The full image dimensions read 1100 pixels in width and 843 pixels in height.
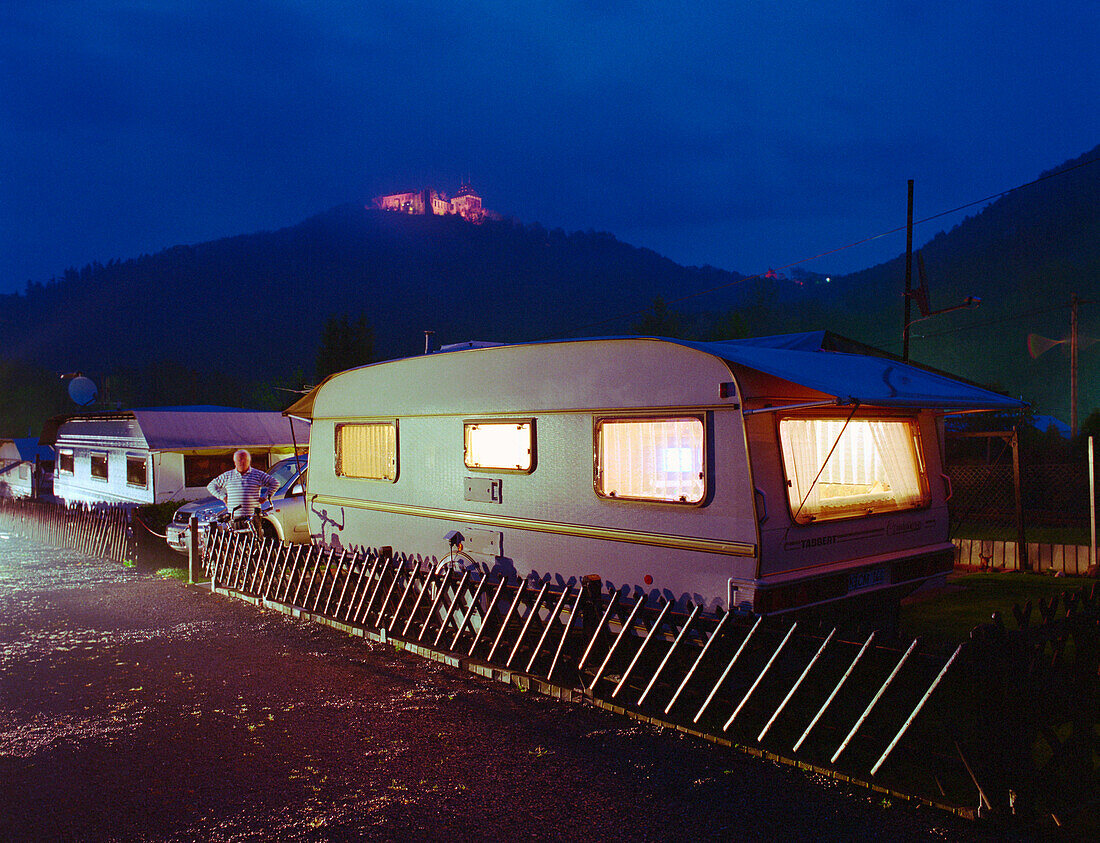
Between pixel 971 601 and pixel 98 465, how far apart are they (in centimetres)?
1931

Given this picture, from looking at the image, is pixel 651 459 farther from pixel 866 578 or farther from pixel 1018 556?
pixel 1018 556

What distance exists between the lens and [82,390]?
2475 centimetres

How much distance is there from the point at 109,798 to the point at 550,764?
250 centimetres

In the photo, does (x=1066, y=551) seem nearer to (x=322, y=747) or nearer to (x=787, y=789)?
(x=787, y=789)

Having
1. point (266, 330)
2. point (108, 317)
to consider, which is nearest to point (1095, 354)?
point (266, 330)

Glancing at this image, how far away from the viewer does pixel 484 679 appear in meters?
6.24

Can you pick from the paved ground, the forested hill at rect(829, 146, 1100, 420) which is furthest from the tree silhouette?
the forested hill at rect(829, 146, 1100, 420)

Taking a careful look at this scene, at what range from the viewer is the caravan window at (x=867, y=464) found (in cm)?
607

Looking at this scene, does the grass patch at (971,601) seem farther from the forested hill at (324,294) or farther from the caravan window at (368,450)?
the forested hill at (324,294)

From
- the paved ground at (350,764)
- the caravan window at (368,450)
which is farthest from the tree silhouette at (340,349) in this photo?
the paved ground at (350,764)

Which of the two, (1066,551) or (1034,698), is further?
(1066,551)

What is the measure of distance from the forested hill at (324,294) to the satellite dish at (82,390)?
8453 centimetres

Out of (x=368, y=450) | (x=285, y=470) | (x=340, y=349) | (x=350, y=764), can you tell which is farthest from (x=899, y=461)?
(x=340, y=349)

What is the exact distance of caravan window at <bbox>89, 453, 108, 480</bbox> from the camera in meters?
18.5
